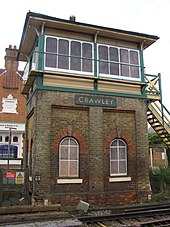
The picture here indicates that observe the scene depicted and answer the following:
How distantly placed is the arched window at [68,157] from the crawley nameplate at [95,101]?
1.79 m

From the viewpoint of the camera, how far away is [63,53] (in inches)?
472

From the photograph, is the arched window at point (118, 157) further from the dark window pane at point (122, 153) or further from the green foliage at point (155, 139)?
the green foliage at point (155, 139)

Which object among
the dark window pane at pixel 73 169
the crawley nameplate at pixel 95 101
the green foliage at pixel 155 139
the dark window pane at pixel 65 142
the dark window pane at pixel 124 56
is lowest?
the dark window pane at pixel 73 169

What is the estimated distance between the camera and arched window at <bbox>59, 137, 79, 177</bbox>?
36.6 feet

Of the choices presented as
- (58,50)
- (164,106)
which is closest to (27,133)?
(58,50)

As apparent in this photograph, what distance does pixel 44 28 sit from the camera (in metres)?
11.8

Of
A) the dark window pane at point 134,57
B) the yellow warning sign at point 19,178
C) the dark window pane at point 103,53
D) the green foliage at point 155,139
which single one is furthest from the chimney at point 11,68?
the yellow warning sign at point 19,178

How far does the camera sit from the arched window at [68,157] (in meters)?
11.2

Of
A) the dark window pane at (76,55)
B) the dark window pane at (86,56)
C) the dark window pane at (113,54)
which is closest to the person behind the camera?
the dark window pane at (76,55)

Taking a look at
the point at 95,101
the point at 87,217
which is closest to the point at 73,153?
the point at 95,101

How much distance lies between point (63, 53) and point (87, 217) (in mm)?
7317

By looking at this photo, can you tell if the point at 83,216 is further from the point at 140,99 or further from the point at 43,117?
the point at 140,99

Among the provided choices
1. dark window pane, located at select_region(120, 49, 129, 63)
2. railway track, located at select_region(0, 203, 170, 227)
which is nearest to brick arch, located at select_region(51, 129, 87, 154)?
railway track, located at select_region(0, 203, 170, 227)

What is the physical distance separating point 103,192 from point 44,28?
316 inches
